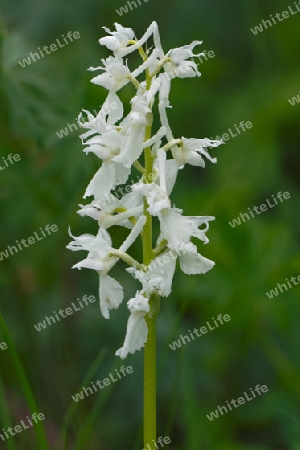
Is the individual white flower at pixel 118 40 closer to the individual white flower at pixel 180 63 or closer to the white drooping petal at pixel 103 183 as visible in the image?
the individual white flower at pixel 180 63

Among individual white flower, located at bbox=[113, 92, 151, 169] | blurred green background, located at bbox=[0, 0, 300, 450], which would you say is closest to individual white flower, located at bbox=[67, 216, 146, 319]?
individual white flower, located at bbox=[113, 92, 151, 169]

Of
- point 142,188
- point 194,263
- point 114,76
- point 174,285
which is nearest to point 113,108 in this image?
point 114,76

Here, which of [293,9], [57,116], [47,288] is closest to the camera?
[57,116]

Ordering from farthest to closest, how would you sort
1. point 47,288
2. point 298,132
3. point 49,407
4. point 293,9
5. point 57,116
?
1. point 293,9
2. point 298,132
3. point 47,288
4. point 49,407
5. point 57,116

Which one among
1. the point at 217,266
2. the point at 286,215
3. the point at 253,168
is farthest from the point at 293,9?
the point at 217,266

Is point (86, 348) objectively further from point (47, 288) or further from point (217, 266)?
point (217, 266)

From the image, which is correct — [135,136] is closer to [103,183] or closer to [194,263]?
[103,183]

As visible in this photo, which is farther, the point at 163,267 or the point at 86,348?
the point at 86,348
